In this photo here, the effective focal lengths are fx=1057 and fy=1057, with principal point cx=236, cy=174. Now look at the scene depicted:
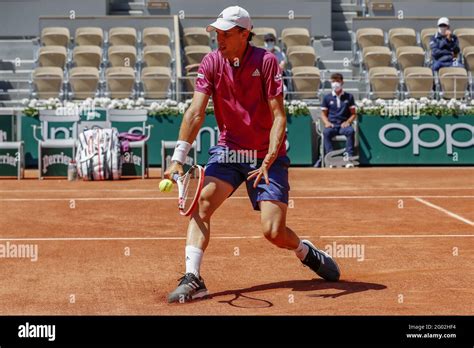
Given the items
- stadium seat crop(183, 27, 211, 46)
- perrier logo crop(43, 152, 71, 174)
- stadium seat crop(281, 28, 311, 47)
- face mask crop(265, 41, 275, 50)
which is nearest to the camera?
perrier logo crop(43, 152, 71, 174)

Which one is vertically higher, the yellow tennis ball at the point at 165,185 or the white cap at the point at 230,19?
the white cap at the point at 230,19

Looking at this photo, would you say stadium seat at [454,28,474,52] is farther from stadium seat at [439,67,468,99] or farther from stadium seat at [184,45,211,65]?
stadium seat at [184,45,211,65]

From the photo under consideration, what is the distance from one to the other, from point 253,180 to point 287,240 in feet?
1.79

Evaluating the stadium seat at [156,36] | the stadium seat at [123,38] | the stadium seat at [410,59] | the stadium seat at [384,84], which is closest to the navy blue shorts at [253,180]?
the stadium seat at [384,84]

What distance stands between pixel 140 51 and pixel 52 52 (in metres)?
2.40

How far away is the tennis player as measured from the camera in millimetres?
7844

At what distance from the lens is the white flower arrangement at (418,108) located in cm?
2250

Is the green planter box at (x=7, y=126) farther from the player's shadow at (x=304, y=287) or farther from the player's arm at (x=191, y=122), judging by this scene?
the player's arm at (x=191, y=122)

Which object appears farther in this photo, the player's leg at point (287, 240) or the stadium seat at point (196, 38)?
the stadium seat at point (196, 38)

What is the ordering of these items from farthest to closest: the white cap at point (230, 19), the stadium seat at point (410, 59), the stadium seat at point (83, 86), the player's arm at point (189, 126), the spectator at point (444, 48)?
the stadium seat at point (410, 59) → the spectator at point (444, 48) → the stadium seat at point (83, 86) → the player's arm at point (189, 126) → the white cap at point (230, 19)

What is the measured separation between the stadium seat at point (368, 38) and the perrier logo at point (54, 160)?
374 inches

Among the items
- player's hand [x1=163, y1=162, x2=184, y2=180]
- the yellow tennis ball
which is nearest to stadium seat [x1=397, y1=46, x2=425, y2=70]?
player's hand [x1=163, y1=162, x2=184, y2=180]

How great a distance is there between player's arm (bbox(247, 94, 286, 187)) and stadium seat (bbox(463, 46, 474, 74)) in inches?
730
